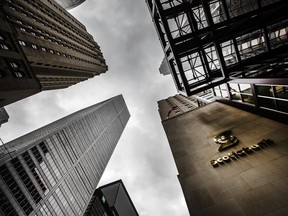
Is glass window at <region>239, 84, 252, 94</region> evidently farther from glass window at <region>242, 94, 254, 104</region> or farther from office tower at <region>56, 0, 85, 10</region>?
office tower at <region>56, 0, 85, 10</region>

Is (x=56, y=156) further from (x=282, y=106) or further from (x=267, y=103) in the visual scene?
(x=282, y=106)

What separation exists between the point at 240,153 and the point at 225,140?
2973 mm

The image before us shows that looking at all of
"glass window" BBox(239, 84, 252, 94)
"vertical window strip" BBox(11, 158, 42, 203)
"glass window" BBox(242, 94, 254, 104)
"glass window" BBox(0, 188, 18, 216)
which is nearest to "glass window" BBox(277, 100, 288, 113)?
"glass window" BBox(242, 94, 254, 104)

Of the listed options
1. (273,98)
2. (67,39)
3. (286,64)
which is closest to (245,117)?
(273,98)

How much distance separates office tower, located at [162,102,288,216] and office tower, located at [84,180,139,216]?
105 metres

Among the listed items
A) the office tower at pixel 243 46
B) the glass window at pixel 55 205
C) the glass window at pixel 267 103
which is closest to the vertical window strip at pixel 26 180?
the glass window at pixel 55 205

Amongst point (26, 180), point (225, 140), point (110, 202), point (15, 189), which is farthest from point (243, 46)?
point (110, 202)

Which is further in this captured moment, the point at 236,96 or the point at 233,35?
the point at 236,96

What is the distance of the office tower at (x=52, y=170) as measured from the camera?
2473 inches

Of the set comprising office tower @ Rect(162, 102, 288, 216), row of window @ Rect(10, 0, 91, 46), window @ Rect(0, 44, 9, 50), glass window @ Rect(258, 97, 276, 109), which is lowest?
office tower @ Rect(162, 102, 288, 216)

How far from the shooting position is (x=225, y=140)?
69.8 ft

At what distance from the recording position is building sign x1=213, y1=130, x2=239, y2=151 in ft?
66.6

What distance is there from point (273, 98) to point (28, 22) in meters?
49.2

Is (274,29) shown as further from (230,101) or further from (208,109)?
(208,109)
